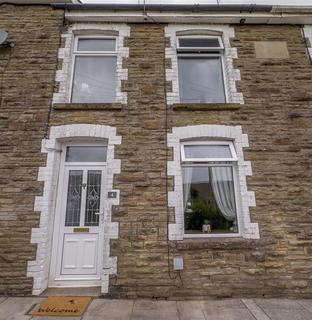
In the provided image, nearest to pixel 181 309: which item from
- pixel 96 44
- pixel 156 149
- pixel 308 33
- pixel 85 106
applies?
pixel 156 149

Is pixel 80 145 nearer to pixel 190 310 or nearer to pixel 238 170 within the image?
pixel 238 170

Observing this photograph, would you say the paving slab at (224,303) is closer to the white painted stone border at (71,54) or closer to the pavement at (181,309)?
the pavement at (181,309)

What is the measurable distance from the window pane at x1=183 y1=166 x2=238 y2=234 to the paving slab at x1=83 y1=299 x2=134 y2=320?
1686mm

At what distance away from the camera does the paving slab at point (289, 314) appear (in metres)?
3.54

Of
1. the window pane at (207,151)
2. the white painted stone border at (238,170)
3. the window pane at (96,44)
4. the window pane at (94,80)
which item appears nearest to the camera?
the white painted stone border at (238,170)

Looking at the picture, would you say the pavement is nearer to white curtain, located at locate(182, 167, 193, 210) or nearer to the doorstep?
the doorstep

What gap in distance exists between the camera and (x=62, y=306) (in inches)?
154

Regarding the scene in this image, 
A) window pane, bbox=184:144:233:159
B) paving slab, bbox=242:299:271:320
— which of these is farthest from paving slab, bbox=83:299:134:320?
window pane, bbox=184:144:233:159

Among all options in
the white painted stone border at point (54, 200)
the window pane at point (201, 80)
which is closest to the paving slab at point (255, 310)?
the white painted stone border at point (54, 200)

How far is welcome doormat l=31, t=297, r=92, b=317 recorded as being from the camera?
→ 370cm

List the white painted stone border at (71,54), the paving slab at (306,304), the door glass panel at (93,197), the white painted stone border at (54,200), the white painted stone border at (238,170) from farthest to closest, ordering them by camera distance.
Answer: the white painted stone border at (71,54), the door glass panel at (93,197), the white painted stone border at (238,170), the white painted stone border at (54,200), the paving slab at (306,304)

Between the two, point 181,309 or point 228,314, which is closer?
point 228,314

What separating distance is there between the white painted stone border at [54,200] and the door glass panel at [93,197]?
366mm

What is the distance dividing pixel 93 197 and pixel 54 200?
2.53ft
